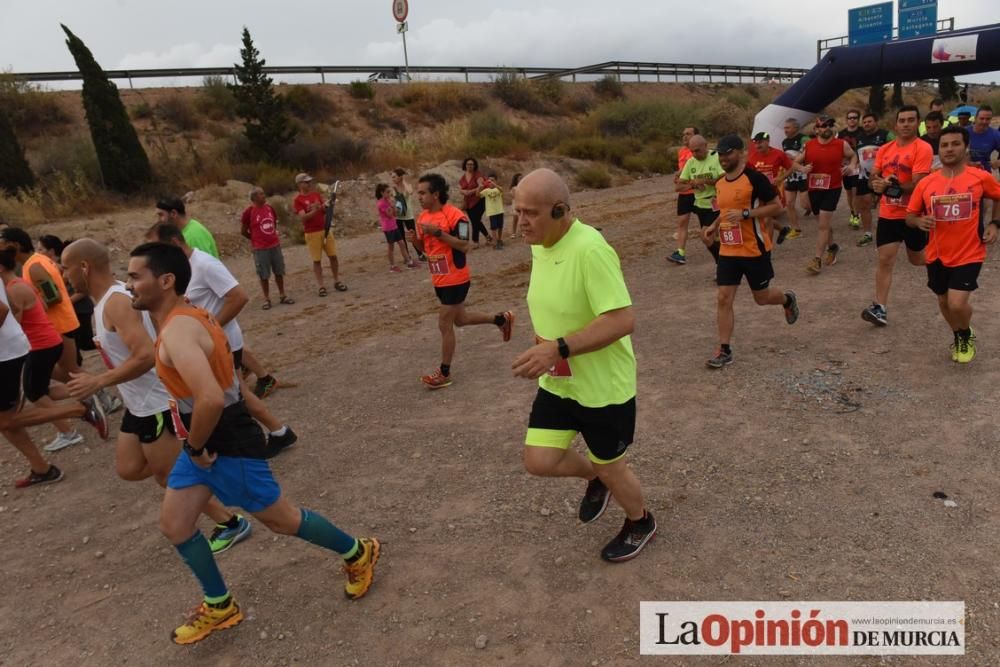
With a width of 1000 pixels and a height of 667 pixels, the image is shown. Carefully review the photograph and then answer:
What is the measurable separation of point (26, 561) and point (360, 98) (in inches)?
1191

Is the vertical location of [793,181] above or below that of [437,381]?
above

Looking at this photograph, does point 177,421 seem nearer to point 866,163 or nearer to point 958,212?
point 958,212

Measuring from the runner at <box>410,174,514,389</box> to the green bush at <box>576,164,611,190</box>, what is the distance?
57.0ft

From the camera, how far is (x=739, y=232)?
5.48 meters

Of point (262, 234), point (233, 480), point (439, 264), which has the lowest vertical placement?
point (233, 480)

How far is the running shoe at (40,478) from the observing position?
5039 mm

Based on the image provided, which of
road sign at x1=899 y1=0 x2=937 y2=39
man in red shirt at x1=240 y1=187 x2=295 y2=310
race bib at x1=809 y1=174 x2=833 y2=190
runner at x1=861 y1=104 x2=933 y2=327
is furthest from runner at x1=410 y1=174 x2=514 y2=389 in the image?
road sign at x1=899 y1=0 x2=937 y2=39

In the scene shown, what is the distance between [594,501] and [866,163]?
330 inches

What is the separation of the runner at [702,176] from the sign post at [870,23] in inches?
947

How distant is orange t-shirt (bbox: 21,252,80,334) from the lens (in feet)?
18.7

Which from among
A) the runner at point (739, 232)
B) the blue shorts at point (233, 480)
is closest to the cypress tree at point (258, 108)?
the runner at point (739, 232)

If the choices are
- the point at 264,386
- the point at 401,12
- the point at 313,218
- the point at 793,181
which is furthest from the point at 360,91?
the point at 264,386

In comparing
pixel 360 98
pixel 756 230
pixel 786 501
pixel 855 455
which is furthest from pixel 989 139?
pixel 360 98

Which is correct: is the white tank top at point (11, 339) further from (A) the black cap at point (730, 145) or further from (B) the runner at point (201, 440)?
(A) the black cap at point (730, 145)
